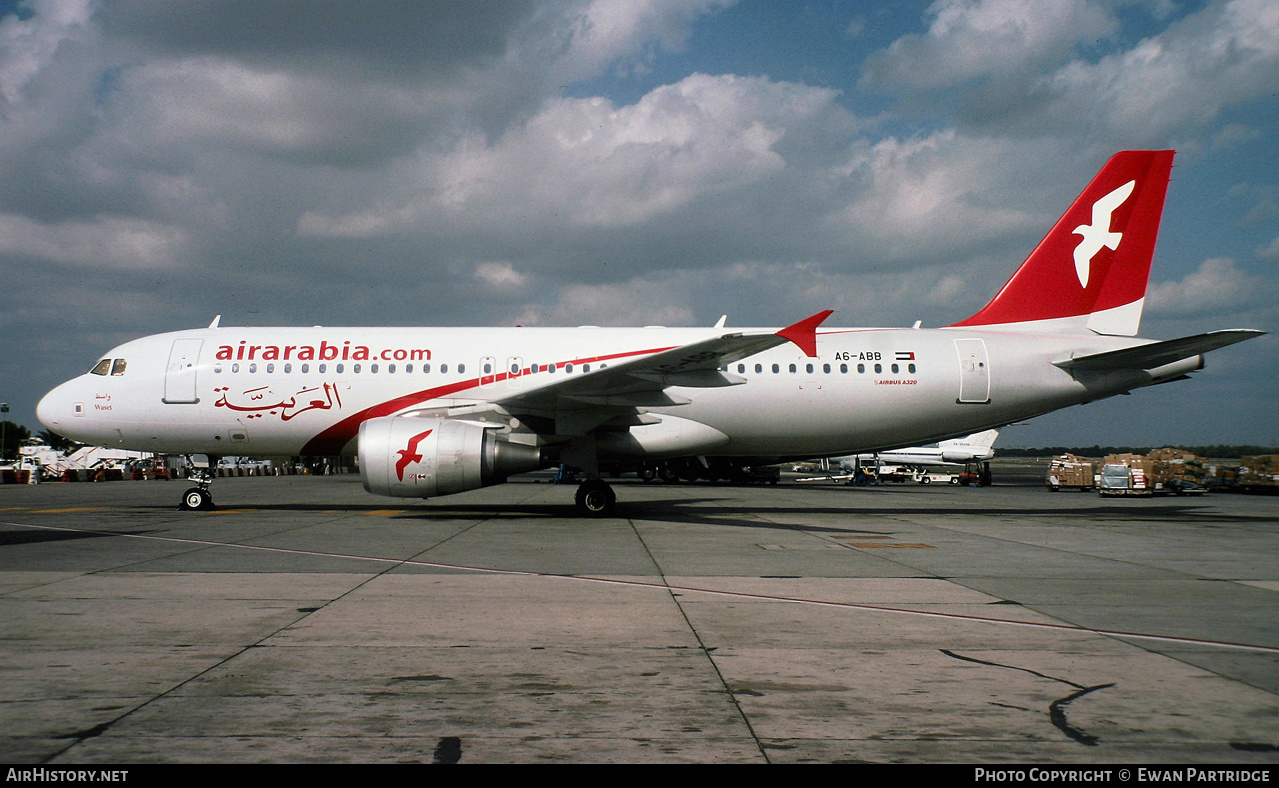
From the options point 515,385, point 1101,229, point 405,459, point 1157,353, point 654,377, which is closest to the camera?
point 405,459

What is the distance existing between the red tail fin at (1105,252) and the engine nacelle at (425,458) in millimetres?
11901

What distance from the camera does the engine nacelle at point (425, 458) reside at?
1284 centimetres

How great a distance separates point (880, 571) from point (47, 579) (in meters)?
8.22

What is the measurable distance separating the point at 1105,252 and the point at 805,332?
919 centimetres

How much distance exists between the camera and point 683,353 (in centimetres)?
1195

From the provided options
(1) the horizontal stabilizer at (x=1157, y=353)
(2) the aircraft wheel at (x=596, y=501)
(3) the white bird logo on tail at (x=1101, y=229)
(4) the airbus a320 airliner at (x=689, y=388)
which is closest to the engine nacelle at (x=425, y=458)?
(4) the airbus a320 airliner at (x=689, y=388)

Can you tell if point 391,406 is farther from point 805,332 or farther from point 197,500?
point 805,332

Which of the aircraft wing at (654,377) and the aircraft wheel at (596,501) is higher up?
the aircraft wing at (654,377)

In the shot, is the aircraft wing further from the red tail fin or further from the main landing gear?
the red tail fin

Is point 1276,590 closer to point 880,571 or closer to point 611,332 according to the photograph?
point 880,571

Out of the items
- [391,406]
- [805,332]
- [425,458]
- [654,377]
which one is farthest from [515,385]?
[805,332]

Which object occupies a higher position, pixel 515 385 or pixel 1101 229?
pixel 1101 229

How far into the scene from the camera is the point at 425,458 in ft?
42.1

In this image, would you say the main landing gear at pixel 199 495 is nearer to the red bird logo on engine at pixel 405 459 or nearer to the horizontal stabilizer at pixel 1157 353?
the red bird logo on engine at pixel 405 459
